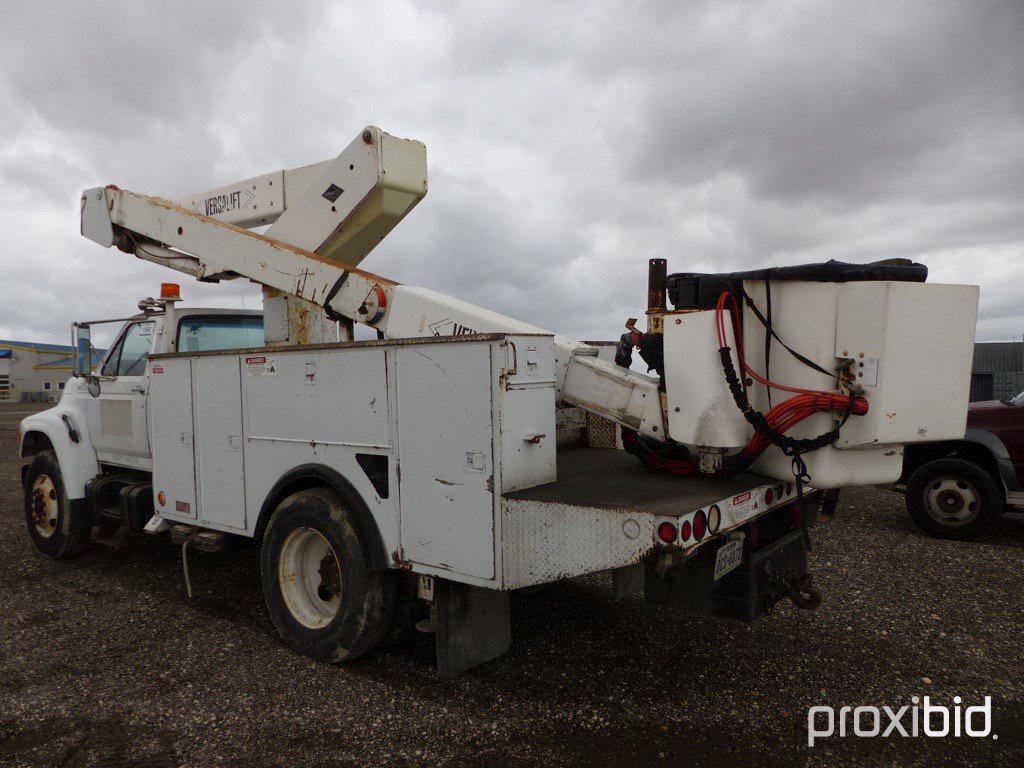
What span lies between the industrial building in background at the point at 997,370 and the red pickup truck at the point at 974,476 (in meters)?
11.1

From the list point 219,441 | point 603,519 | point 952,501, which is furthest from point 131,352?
point 952,501

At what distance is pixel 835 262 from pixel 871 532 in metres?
4.96

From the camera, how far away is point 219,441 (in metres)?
4.68

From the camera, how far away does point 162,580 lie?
19.3 feet

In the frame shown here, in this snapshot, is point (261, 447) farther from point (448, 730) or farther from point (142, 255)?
point (142, 255)

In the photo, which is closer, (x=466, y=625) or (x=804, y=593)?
(x=466, y=625)

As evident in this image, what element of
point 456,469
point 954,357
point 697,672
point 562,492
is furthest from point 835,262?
point 697,672

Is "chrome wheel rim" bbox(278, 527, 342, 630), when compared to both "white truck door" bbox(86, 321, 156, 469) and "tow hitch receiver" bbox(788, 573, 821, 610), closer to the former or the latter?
"white truck door" bbox(86, 321, 156, 469)

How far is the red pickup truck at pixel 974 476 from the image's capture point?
261 inches

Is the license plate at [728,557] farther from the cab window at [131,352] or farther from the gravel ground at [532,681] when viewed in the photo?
the cab window at [131,352]

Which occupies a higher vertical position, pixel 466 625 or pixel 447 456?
pixel 447 456

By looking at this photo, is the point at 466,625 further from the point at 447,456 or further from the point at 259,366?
the point at 259,366

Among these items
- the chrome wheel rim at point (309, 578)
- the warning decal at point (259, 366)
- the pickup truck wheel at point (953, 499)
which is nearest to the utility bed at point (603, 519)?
the chrome wheel rim at point (309, 578)

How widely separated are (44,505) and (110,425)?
52.2 inches
